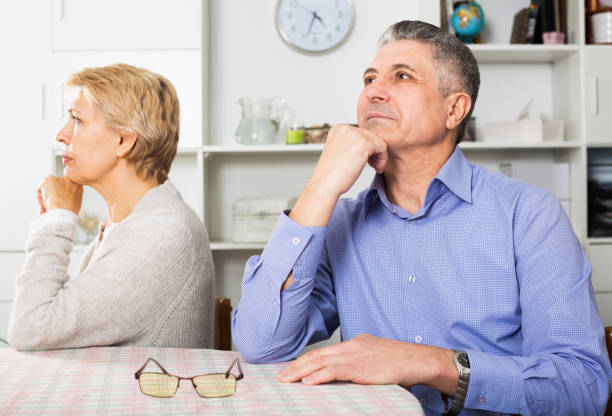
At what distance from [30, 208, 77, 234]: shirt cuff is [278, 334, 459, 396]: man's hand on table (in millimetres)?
733

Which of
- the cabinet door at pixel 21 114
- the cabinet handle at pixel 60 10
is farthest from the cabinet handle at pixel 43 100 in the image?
the cabinet handle at pixel 60 10

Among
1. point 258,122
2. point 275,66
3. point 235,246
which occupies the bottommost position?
point 235,246

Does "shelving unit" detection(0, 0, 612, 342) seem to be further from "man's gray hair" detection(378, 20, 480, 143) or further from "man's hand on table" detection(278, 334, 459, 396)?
"man's hand on table" detection(278, 334, 459, 396)

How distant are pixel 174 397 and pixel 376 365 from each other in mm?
300

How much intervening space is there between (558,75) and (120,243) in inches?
104

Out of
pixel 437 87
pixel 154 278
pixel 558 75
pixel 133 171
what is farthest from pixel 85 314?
pixel 558 75

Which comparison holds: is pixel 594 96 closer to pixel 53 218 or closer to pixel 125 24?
pixel 125 24

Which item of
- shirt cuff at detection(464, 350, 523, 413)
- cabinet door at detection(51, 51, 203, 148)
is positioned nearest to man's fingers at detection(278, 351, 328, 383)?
shirt cuff at detection(464, 350, 523, 413)

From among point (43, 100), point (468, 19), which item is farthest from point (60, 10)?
point (468, 19)

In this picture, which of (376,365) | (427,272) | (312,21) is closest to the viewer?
(376,365)

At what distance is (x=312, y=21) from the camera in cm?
333

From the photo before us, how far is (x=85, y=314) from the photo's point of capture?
4.16ft

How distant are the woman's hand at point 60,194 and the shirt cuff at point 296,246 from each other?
0.63 meters

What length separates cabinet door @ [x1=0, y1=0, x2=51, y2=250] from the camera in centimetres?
301
